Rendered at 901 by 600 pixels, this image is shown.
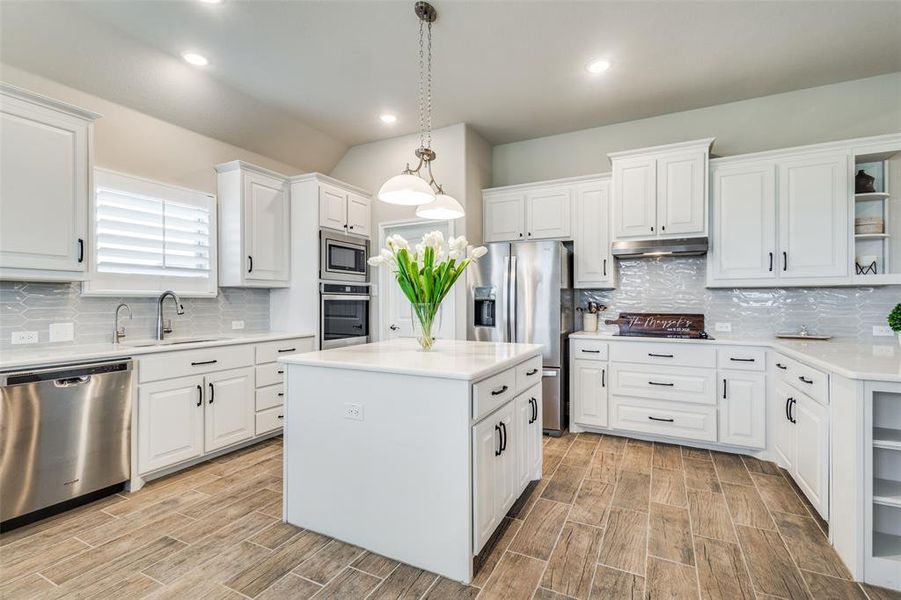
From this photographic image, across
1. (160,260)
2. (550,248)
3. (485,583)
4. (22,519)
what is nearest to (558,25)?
(550,248)

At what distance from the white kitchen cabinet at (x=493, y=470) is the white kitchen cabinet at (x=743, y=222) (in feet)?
8.36

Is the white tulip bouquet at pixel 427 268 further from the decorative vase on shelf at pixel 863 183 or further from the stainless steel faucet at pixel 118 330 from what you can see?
the decorative vase on shelf at pixel 863 183

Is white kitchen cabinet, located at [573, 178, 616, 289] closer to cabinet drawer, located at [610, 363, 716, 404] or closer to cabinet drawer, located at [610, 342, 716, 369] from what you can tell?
cabinet drawer, located at [610, 342, 716, 369]

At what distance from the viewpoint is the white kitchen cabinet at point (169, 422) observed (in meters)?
2.73

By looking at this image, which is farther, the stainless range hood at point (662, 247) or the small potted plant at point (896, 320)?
the stainless range hood at point (662, 247)

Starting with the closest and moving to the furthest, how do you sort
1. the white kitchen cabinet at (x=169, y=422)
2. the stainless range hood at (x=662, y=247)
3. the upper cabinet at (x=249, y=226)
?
the white kitchen cabinet at (x=169, y=422), the stainless range hood at (x=662, y=247), the upper cabinet at (x=249, y=226)

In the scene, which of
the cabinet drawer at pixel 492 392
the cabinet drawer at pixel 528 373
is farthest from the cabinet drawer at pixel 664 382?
the cabinet drawer at pixel 492 392

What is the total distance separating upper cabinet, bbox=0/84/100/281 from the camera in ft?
7.57

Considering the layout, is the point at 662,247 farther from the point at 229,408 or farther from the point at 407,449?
the point at 229,408

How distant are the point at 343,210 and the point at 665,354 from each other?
3367 millimetres

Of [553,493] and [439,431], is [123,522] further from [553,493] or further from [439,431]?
[553,493]

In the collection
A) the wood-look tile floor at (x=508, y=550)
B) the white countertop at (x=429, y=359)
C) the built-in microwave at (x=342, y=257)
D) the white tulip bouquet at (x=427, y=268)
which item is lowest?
the wood-look tile floor at (x=508, y=550)

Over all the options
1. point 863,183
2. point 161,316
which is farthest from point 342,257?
point 863,183

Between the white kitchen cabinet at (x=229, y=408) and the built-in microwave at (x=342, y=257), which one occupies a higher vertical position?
the built-in microwave at (x=342, y=257)
